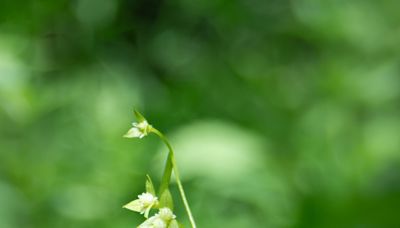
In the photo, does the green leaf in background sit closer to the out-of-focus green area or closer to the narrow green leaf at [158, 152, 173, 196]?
the narrow green leaf at [158, 152, 173, 196]

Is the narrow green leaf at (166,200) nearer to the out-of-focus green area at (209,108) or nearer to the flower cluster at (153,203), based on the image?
the flower cluster at (153,203)

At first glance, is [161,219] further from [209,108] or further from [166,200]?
[209,108]

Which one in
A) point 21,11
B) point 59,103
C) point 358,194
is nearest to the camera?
point 358,194

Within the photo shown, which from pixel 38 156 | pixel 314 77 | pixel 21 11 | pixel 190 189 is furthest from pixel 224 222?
pixel 21 11

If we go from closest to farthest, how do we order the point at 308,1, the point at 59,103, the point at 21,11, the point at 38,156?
the point at 38,156
the point at 59,103
the point at 21,11
the point at 308,1

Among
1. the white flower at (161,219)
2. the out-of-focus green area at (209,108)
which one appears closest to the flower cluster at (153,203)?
the white flower at (161,219)

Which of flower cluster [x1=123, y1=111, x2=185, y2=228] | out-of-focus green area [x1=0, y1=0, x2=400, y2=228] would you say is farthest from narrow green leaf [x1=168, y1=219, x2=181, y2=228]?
out-of-focus green area [x1=0, y1=0, x2=400, y2=228]

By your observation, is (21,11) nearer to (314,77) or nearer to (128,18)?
(128,18)
